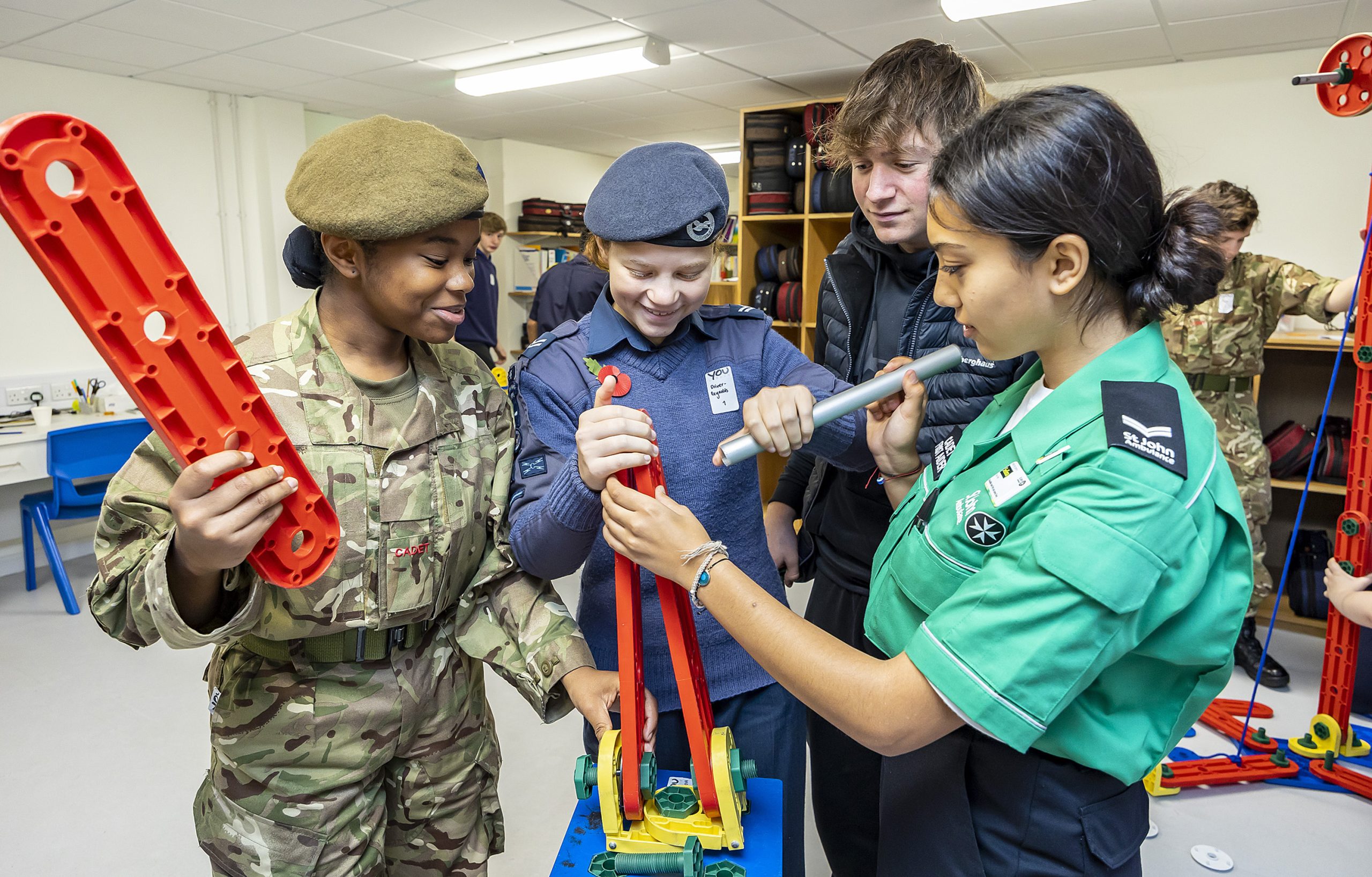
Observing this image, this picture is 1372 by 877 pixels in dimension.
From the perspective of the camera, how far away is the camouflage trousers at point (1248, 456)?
356 centimetres

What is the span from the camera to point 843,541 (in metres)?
1.53

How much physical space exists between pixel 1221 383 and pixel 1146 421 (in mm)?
3430

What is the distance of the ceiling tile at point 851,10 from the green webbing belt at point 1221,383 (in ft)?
6.90

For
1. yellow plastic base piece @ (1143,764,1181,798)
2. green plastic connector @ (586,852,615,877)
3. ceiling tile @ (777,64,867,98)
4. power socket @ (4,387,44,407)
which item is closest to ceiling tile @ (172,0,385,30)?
power socket @ (4,387,44,407)

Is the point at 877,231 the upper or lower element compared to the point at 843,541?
upper

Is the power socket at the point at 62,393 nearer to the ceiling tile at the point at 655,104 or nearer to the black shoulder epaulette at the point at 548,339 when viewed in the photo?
the ceiling tile at the point at 655,104

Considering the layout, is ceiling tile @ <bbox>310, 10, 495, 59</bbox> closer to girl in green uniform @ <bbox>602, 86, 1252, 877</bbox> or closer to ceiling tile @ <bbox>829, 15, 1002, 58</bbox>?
ceiling tile @ <bbox>829, 15, 1002, 58</bbox>

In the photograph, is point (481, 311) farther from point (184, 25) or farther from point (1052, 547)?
point (1052, 547)

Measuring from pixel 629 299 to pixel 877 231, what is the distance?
0.47 metres

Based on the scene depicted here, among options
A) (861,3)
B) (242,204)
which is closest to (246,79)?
(242,204)

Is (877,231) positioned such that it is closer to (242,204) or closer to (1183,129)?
(1183,129)

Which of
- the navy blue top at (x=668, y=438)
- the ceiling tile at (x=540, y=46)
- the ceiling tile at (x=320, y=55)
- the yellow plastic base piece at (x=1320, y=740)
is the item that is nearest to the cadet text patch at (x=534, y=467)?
the navy blue top at (x=668, y=438)

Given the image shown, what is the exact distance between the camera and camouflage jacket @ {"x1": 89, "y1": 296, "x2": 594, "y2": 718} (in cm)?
103

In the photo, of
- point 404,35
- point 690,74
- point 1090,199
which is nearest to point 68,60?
point 404,35
